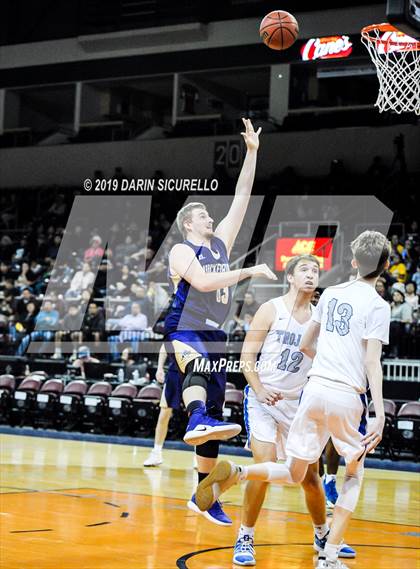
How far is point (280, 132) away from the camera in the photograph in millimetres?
22688

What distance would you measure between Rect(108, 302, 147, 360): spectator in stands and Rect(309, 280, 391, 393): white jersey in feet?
32.8

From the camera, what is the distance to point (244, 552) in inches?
233

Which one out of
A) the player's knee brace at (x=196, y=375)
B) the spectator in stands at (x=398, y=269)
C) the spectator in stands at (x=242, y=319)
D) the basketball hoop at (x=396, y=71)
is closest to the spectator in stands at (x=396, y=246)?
the spectator in stands at (x=398, y=269)

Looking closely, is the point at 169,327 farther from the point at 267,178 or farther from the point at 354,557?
the point at 267,178

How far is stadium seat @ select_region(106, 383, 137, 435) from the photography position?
1437 cm

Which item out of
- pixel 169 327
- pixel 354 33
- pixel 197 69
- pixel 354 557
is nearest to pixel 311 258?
pixel 169 327

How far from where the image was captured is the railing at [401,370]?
13.7m

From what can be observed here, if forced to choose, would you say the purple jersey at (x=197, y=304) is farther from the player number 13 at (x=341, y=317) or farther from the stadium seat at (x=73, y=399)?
the stadium seat at (x=73, y=399)

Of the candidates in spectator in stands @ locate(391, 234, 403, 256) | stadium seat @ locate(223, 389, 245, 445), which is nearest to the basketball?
stadium seat @ locate(223, 389, 245, 445)

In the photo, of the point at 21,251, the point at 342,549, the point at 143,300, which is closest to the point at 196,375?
the point at 342,549

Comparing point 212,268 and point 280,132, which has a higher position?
point 280,132

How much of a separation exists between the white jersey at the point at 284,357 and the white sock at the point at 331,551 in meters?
1.08

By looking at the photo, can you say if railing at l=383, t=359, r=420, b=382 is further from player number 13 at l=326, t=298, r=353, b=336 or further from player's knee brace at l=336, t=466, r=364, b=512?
player number 13 at l=326, t=298, r=353, b=336

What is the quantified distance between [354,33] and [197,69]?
14.0 ft
